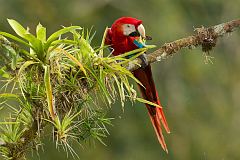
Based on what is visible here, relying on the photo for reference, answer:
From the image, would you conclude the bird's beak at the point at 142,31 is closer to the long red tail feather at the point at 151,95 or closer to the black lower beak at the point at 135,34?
the black lower beak at the point at 135,34

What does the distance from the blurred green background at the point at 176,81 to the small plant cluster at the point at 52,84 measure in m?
5.00

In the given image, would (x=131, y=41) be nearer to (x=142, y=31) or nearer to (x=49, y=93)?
(x=142, y=31)

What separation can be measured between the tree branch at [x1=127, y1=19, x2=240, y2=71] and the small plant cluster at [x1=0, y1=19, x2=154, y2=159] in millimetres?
520

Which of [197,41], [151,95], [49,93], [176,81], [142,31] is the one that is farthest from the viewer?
[176,81]

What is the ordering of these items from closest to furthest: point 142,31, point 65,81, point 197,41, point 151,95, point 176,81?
1. point 65,81
2. point 197,41
3. point 142,31
4. point 151,95
5. point 176,81

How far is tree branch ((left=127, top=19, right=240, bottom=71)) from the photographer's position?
3127 mm

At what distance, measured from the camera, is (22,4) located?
7.85 m

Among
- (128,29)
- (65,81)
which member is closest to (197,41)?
(128,29)

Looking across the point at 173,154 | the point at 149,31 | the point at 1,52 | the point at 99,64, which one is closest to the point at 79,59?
the point at 99,64

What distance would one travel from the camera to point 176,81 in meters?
8.27

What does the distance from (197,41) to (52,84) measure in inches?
42.5

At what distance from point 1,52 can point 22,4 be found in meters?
5.51

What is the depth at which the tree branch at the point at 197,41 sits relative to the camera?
3.13m

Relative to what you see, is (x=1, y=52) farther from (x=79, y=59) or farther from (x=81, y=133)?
(x=81, y=133)
